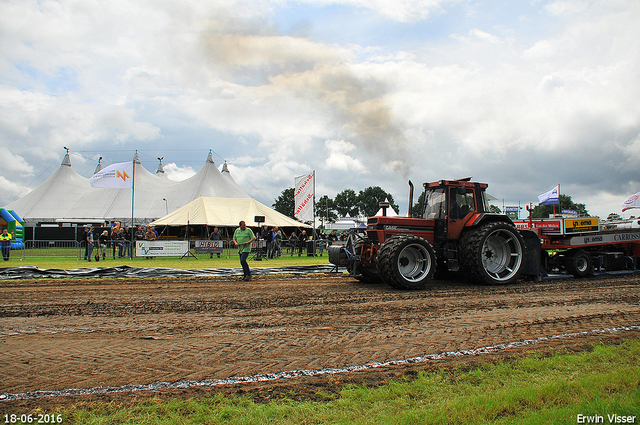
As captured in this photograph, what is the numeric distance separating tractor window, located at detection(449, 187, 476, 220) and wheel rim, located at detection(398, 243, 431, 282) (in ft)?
4.18

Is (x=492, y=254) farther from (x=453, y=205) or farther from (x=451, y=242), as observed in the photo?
(x=453, y=205)

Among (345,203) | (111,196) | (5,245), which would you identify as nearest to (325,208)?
(345,203)

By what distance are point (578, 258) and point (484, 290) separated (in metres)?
3.81

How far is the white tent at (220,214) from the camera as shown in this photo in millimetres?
28344

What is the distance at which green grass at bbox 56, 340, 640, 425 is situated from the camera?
2.76 meters

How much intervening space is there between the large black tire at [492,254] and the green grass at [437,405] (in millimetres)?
5517

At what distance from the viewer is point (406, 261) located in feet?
29.2

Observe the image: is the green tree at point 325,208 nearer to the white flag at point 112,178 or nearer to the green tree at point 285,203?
the green tree at point 285,203

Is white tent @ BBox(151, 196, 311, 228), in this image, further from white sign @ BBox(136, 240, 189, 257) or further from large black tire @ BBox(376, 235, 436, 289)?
large black tire @ BBox(376, 235, 436, 289)

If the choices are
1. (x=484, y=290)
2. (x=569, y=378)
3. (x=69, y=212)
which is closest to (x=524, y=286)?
(x=484, y=290)

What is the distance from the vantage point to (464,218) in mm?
9453

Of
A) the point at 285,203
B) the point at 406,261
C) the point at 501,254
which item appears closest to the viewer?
the point at 406,261

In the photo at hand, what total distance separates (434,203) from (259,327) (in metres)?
5.90

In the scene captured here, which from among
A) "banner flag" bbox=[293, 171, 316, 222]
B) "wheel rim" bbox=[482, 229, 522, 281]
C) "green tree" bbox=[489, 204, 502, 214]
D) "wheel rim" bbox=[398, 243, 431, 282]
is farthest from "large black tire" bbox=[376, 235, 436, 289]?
"banner flag" bbox=[293, 171, 316, 222]
